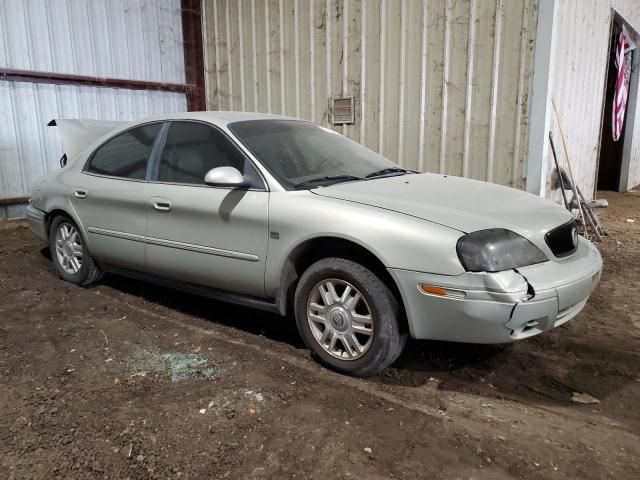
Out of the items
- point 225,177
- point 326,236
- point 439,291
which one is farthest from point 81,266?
point 439,291

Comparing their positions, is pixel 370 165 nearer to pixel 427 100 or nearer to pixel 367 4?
pixel 427 100

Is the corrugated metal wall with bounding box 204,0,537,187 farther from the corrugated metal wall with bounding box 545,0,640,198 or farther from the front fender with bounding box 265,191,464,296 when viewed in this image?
the front fender with bounding box 265,191,464,296

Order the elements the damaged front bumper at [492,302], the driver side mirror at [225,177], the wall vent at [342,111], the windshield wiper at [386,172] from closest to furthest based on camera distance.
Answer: the damaged front bumper at [492,302] < the driver side mirror at [225,177] < the windshield wiper at [386,172] < the wall vent at [342,111]

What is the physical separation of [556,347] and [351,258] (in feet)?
4.97

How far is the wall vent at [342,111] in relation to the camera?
292 inches

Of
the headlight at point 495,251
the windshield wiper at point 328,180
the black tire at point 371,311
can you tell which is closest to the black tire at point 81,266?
the windshield wiper at point 328,180

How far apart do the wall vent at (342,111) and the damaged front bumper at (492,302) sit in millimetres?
5156

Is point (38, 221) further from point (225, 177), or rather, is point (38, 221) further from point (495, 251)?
point (495, 251)

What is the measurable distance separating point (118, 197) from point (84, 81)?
16.2 feet

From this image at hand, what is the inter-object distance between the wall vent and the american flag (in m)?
5.34

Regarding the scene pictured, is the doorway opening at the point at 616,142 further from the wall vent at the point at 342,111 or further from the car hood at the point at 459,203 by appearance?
the car hood at the point at 459,203

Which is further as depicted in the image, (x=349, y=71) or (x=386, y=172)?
(x=349, y=71)

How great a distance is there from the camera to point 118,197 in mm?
3916

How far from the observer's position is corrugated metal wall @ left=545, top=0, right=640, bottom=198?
21.0 feet
